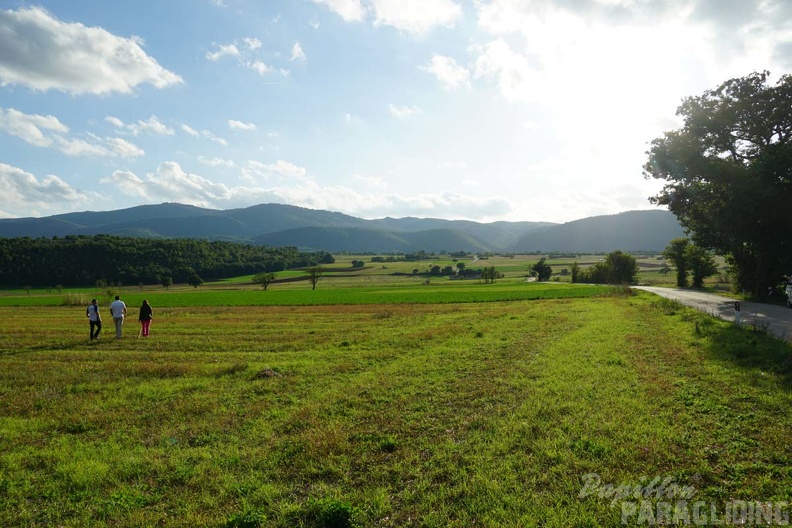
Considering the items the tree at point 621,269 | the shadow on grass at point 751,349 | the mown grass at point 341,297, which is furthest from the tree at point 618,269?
the shadow on grass at point 751,349

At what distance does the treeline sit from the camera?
110562mm

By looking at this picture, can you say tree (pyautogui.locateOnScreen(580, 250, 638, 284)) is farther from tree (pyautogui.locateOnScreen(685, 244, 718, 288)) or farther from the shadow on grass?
the shadow on grass

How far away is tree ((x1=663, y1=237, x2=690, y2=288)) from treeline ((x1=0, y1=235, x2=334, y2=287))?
122 m

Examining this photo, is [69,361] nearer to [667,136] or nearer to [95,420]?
[95,420]

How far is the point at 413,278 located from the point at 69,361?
11859cm

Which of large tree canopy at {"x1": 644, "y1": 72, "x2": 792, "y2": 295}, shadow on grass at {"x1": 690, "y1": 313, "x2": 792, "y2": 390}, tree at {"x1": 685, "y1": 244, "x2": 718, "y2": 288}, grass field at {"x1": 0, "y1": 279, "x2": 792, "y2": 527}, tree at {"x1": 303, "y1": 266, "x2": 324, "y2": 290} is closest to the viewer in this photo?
grass field at {"x1": 0, "y1": 279, "x2": 792, "y2": 527}

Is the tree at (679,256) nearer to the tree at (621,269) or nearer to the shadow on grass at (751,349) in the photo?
the tree at (621,269)

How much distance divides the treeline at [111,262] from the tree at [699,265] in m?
124

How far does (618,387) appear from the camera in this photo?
37.3 ft

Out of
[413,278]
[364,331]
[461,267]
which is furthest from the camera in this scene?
[461,267]

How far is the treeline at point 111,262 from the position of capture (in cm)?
11056

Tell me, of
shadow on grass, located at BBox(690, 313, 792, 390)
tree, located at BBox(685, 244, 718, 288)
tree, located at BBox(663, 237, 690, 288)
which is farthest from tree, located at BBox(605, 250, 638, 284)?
shadow on grass, located at BBox(690, 313, 792, 390)

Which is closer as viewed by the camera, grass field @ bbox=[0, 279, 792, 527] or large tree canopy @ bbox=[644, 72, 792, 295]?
grass field @ bbox=[0, 279, 792, 527]

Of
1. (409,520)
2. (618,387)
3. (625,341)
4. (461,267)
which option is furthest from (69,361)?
(461,267)
